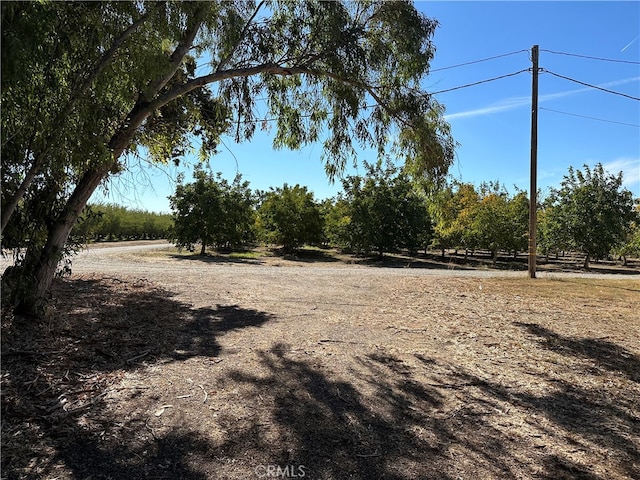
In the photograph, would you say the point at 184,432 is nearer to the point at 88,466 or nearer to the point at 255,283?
the point at 88,466

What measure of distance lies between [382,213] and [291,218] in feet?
16.0

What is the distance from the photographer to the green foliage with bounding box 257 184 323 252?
22047 mm

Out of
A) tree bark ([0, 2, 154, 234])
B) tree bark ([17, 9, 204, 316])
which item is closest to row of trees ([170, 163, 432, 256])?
tree bark ([17, 9, 204, 316])

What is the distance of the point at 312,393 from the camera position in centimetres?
366

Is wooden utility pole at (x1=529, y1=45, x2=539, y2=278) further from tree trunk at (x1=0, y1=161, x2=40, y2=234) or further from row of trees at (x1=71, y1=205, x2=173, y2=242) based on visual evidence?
row of trees at (x1=71, y1=205, x2=173, y2=242)

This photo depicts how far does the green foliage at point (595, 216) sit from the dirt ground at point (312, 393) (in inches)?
653

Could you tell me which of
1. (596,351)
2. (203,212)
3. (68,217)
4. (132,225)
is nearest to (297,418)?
(68,217)

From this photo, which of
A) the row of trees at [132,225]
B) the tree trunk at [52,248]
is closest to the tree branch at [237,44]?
the tree trunk at [52,248]

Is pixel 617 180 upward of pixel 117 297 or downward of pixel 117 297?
upward

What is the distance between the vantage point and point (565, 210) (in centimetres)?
2273

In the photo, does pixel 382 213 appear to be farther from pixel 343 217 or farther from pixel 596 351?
pixel 596 351

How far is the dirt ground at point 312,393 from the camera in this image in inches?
104

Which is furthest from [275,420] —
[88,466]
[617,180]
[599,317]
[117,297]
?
[617,180]

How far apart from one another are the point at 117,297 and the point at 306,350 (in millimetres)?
4410
